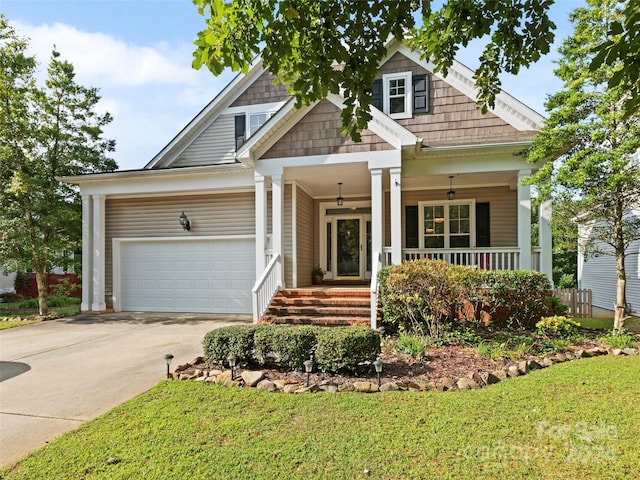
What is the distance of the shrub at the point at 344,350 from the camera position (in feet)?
14.9

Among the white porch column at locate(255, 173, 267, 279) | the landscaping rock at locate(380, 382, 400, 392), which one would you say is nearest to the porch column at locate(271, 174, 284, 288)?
the white porch column at locate(255, 173, 267, 279)

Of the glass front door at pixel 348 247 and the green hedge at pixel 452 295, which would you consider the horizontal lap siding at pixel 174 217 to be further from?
the green hedge at pixel 452 295

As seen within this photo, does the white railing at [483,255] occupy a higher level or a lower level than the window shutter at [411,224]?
lower

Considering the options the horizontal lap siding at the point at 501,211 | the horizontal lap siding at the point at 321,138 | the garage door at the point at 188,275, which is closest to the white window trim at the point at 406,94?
the horizontal lap siding at the point at 321,138

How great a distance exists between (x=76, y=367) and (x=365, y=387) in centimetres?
430

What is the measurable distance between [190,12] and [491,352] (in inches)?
244

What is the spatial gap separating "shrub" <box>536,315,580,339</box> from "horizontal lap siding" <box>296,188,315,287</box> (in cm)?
569

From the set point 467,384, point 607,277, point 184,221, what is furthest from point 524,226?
point 184,221

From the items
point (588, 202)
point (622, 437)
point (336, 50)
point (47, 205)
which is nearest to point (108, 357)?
point (336, 50)

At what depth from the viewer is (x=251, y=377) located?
4.46 metres

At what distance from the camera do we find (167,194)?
1068 cm

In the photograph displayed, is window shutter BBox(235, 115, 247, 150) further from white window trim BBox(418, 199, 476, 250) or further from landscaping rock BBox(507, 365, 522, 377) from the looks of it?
landscaping rock BBox(507, 365, 522, 377)

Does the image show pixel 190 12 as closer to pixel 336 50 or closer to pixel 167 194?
pixel 336 50

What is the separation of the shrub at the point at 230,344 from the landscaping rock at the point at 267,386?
604 millimetres
